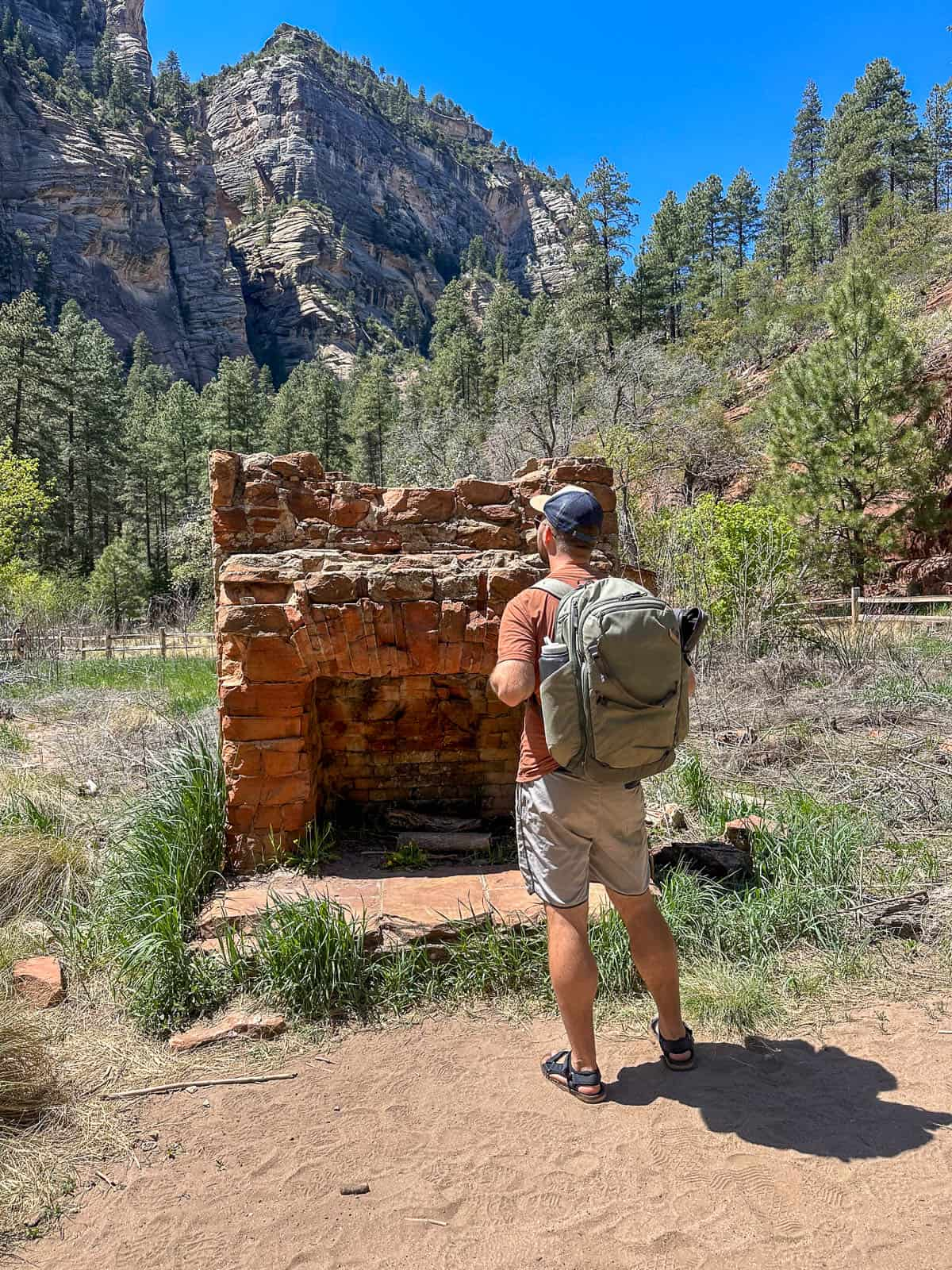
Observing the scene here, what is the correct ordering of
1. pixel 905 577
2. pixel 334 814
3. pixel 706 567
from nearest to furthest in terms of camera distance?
pixel 334 814
pixel 706 567
pixel 905 577

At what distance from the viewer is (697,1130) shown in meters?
2.37

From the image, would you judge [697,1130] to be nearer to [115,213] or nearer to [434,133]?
[115,213]

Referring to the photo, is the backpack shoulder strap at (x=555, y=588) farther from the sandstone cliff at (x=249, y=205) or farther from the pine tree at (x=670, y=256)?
the sandstone cliff at (x=249, y=205)

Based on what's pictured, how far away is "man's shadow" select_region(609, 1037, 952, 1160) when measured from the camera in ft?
7.60

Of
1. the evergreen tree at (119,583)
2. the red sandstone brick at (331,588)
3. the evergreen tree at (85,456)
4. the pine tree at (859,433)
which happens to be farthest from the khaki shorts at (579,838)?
the evergreen tree at (85,456)

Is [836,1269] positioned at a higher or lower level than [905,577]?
lower

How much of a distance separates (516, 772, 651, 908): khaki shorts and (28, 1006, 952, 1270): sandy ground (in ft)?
2.48

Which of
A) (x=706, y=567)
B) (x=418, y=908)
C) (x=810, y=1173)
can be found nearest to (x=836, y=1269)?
(x=810, y=1173)

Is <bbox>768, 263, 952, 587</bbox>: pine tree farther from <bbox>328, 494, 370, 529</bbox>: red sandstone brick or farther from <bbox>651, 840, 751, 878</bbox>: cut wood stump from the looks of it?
<bbox>328, 494, 370, 529</bbox>: red sandstone brick

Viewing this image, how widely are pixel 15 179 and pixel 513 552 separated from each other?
10141cm

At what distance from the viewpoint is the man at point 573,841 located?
2.40 metres

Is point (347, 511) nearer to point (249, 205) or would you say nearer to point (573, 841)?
point (573, 841)

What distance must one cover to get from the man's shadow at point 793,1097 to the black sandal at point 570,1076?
76 millimetres

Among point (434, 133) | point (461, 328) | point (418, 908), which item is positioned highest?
point (434, 133)
